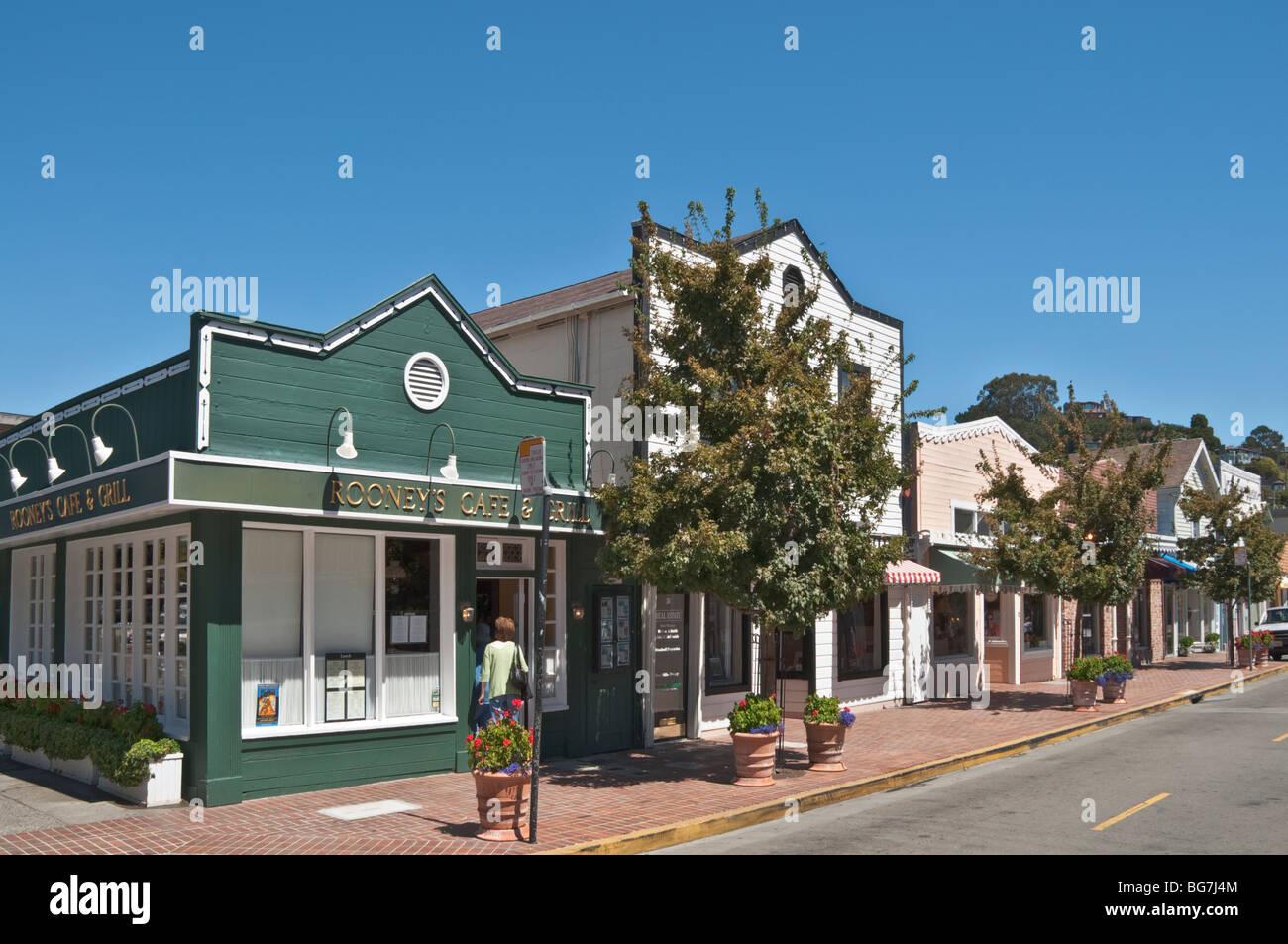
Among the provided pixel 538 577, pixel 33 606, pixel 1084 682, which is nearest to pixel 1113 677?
pixel 1084 682

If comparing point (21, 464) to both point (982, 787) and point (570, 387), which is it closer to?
point (570, 387)

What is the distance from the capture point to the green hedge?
36.2 ft

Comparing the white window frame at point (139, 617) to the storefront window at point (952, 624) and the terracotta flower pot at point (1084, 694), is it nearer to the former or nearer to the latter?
the storefront window at point (952, 624)

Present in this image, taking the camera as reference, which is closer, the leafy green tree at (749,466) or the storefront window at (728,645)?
the leafy green tree at (749,466)

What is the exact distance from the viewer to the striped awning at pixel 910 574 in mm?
19609

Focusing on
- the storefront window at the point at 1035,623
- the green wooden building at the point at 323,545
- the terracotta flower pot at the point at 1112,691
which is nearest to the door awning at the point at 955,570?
the terracotta flower pot at the point at 1112,691

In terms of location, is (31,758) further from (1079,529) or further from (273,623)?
(1079,529)

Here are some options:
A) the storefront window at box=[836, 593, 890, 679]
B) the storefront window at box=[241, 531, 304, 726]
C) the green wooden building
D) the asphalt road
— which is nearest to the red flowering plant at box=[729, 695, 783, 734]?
the asphalt road

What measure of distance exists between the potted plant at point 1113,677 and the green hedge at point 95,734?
1737 centimetres

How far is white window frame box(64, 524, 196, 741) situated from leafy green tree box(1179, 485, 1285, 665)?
1190 inches

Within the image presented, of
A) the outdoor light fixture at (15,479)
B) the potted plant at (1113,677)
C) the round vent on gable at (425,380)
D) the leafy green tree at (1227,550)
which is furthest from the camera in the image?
the leafy green tree at (1227,550)

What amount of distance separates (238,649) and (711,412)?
589cm

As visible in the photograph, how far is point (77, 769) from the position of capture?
42.1 feet
